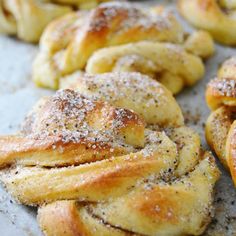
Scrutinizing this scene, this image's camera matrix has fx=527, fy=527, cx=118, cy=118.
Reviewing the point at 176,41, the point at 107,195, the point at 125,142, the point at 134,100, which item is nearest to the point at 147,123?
the point at 134,100

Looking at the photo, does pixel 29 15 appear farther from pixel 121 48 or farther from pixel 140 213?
pixel 140 213

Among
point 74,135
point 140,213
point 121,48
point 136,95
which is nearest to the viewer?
point 140,213

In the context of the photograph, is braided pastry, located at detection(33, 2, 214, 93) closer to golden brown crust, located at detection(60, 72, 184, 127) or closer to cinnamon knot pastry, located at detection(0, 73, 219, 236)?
golden brown crust, located at detection(60, 72, 184, 127)

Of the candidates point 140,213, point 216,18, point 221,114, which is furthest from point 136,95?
point 216,18

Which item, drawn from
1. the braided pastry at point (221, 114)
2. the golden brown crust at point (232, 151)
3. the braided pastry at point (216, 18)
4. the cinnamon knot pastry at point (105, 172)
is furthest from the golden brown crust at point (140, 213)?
the braided pastry at point (216, 18)

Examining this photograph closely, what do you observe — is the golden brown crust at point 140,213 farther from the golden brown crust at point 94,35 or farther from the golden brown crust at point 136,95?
the golden brown crust at point 94,35
